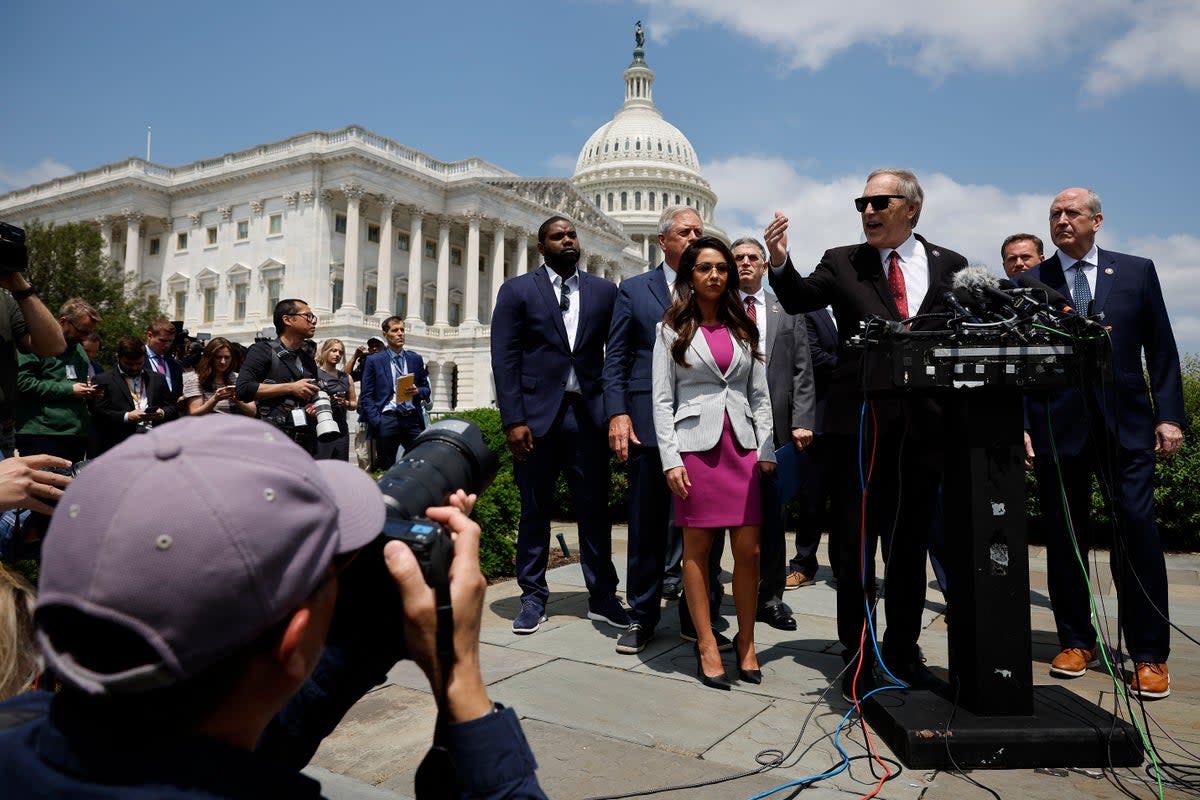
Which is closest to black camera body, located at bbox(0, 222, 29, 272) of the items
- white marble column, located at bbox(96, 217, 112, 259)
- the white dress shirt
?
the white dress shirt

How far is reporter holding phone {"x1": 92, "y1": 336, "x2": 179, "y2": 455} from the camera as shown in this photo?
285 inches

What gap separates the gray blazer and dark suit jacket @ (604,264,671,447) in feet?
1.72

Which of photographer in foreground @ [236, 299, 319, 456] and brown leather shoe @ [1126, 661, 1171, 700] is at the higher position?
photographer in foreground @ [236, 299, 319, 456]

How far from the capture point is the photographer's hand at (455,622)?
4.05ft

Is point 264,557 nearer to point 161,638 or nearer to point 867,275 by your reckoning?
point 161,638

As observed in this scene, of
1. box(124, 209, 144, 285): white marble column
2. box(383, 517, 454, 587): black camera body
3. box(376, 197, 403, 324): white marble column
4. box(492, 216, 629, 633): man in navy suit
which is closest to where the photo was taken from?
box(383, 517, 454, 587): black camera body

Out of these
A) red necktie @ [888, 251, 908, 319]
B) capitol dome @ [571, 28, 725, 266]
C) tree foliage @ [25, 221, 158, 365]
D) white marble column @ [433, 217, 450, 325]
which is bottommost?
red necktie @ [888, 251, 908, 319]

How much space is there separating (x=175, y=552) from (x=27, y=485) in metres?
1.70

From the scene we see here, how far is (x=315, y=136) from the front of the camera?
5309 cm

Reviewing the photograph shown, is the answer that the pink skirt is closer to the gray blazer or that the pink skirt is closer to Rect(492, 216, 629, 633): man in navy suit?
the gray blazer

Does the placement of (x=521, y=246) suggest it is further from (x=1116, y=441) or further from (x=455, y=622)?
(x=455, y=622)

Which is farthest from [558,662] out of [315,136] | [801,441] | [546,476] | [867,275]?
[315,136]

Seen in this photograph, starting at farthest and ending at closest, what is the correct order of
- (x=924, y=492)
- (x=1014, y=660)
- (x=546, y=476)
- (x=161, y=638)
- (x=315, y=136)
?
(x=315, y=136) < (x=546, y=476) < (x=924, y=492) < (x=1014, y=660) < (x=161, y=638)

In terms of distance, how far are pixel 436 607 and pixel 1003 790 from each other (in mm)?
2351
